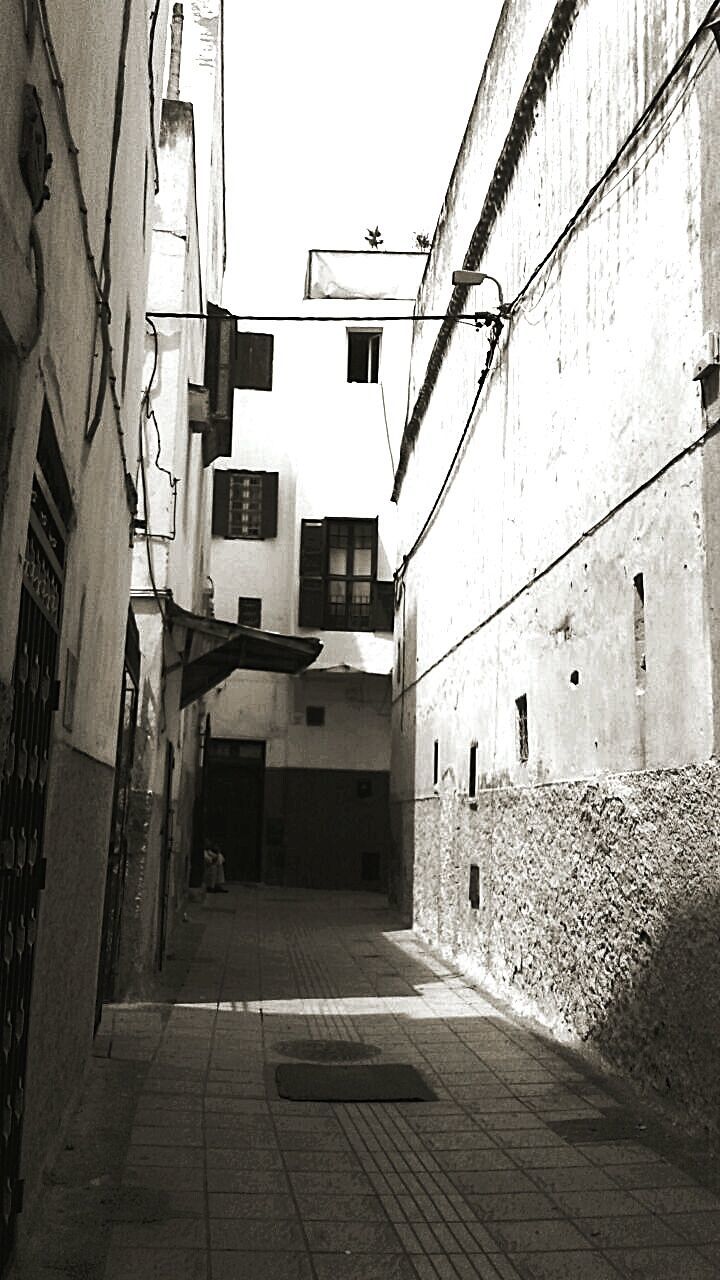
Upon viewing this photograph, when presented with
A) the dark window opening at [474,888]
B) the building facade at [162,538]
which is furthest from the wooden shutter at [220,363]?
the dark window opening at [474,888]

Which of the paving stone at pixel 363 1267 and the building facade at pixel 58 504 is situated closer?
the building facade at pixel 58 504

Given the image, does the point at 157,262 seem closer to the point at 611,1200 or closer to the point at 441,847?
the point at 441,847

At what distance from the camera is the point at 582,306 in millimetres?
7434

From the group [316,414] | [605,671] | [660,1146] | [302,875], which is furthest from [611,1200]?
[316,414]

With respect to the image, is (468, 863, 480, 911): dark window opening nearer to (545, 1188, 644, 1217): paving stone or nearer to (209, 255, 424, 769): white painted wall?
(545, 1188, 644, 1217): paving stone

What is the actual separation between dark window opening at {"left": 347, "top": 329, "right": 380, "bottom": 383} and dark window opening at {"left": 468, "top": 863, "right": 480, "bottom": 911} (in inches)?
560

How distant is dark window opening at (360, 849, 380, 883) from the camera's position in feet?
69.4

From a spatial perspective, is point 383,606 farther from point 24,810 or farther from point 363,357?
point 24,810

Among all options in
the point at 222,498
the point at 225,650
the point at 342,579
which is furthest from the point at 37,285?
the point at 222,498

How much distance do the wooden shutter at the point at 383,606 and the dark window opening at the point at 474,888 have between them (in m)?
10.8

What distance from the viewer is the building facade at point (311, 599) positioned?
2109 centimetres

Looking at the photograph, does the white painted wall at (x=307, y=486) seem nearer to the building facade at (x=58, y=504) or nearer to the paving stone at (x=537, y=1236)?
the building facade at (x=58, y=504)

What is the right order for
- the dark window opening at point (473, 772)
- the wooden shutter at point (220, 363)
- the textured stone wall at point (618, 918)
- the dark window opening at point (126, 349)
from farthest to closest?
the wooden shutter at point (220, 363) < the dark window opening at point (473, 772) < the dark window opening at point (126, 349) < the textured stone wall at point (618, 918)

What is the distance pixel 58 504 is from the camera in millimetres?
4023
